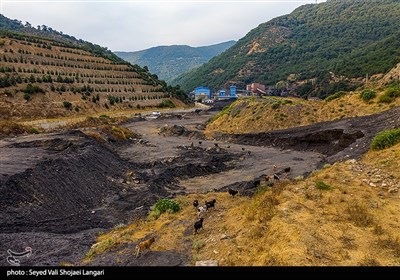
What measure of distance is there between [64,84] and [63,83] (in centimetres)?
77

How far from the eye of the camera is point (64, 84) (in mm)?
90250

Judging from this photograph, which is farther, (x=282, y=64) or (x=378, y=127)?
(x=282, y=64)

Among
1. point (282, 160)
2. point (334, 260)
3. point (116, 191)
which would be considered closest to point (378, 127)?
point (282, 160)

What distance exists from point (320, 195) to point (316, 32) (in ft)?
634

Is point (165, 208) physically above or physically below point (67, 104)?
below

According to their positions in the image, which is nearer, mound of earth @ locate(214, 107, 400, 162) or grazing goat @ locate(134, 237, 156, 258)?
grazing goat @ locate(134, 237, 156, 258)

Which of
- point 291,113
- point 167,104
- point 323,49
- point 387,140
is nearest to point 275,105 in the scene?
point 291,113

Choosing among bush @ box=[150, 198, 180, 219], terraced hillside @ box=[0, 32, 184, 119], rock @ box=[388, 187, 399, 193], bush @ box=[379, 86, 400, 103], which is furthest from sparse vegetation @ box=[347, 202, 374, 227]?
terraced hillside @ box=[0, 32, 184, 119]

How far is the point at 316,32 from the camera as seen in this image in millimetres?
188250

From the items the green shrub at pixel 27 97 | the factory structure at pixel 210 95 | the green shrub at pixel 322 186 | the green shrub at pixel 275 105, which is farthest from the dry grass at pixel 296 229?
the factory structure at pixel 210 95

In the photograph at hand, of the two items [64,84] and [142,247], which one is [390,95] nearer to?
[142,247]

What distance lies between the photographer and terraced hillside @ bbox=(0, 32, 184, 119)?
75.2 meters

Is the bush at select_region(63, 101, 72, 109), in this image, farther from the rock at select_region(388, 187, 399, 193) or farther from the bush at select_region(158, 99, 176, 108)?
the rock at select_region(388, 187, 399, 193)
